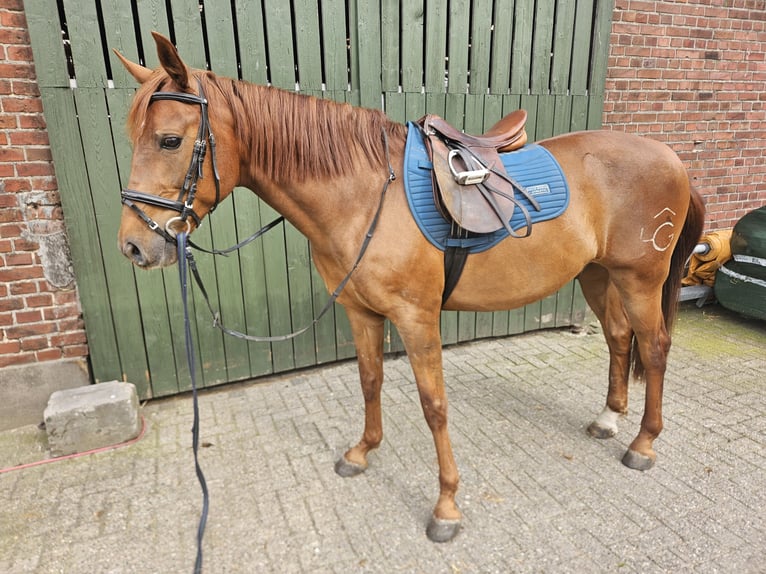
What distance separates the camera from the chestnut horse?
168 centimetres

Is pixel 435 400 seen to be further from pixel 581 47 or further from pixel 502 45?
pixel 581 47

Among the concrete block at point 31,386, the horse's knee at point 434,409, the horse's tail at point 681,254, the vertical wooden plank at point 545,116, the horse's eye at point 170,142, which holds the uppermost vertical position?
the vertical wooden plank at point 545,116

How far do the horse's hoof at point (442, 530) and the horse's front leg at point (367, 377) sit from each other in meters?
0.62

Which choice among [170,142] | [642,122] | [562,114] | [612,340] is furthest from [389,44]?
[642,122]

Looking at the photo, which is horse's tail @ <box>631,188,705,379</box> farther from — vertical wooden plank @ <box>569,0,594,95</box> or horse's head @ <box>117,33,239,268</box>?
horse's head @ <box>117,33,239,268</box>

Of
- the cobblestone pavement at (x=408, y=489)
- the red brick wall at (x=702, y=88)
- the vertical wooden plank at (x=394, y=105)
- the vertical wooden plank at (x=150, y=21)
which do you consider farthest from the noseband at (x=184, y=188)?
the red brick wall at (x=702, y=88)

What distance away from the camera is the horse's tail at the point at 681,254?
2848 mm

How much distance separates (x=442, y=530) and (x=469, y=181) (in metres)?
1.62

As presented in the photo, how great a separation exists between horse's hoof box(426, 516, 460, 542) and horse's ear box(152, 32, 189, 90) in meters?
2.15

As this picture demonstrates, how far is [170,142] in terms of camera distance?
65.4 inches

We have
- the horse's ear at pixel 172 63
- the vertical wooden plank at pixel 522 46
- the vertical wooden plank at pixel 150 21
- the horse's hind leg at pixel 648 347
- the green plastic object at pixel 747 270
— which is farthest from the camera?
the green plastic object at pixel 747 270

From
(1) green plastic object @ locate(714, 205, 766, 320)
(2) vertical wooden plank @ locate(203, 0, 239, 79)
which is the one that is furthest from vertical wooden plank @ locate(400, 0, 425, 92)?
(1) green plastic object @ locate(714, 205, 766, 320)

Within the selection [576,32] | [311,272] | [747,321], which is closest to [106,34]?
[311,272]

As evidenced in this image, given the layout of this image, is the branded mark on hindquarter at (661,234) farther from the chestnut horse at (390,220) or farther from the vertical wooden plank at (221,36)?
the vertical wooden plank at (221,36)
